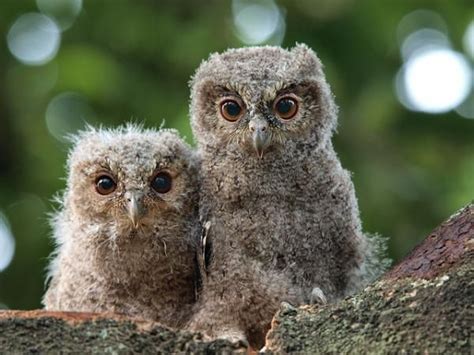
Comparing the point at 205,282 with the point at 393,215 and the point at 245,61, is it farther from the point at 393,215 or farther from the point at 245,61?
the point at 393,215

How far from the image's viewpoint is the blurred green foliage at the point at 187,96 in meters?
7.14

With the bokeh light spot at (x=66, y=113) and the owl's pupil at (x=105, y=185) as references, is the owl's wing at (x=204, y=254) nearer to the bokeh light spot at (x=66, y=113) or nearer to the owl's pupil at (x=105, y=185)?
the owl's pupil at (x=105, y=185)

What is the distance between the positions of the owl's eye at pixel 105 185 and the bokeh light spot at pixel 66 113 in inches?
111

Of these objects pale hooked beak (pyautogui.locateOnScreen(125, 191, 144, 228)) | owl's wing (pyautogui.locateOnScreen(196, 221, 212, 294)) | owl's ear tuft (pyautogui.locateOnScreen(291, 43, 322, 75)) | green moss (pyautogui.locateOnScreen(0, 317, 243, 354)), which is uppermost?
owl's ear tuft (pyautogui.locateOnScreen(291, 43, 322, 75))

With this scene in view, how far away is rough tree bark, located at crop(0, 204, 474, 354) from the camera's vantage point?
2914 millimetres

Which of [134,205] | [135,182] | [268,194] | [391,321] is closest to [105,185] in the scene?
[135,182]

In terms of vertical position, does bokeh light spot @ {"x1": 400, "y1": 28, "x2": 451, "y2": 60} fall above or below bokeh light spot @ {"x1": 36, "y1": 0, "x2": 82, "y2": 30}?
below

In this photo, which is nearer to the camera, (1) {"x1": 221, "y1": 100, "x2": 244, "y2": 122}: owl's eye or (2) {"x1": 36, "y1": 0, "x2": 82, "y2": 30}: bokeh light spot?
(1) {"x1": 221, "y1": 100, "x2": 244, "y2": 122}: owl's eye

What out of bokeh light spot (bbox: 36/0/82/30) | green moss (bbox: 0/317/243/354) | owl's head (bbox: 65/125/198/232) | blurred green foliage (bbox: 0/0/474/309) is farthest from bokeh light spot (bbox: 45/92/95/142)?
green moss (bbox: 0/317/243/354)

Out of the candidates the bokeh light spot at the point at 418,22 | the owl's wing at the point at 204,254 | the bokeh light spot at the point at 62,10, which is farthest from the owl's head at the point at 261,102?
the bokeh light spot at the point at 62,10

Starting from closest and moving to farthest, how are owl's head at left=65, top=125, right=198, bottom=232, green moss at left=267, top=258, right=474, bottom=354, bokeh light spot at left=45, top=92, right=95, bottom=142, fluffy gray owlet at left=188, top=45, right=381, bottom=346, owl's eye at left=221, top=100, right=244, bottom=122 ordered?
1. green moss at left=267, top=258, right=474, bottom=354
2. fluffy gray owlet at left=188, top=45, right=381, bottom=346
3. owl's head at left=65, top=125, right=198, bottom=232
4. owl's eye at left=221, top=100, right=244, bottom=122
5. bokeh light spot at left=45, top=92, right=95, bottom=142

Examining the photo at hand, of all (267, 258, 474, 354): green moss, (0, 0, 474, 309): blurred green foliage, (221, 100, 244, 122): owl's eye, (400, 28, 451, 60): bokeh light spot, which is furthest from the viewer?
(400, 28, 451, 60): bokeh light spot

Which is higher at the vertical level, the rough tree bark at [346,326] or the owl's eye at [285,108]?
the owl's eye at [285,108]

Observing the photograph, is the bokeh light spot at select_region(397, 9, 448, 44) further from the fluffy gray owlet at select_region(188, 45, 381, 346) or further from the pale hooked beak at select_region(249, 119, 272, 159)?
the pale hooked beak at select_region(249, 119, 272, 159)
